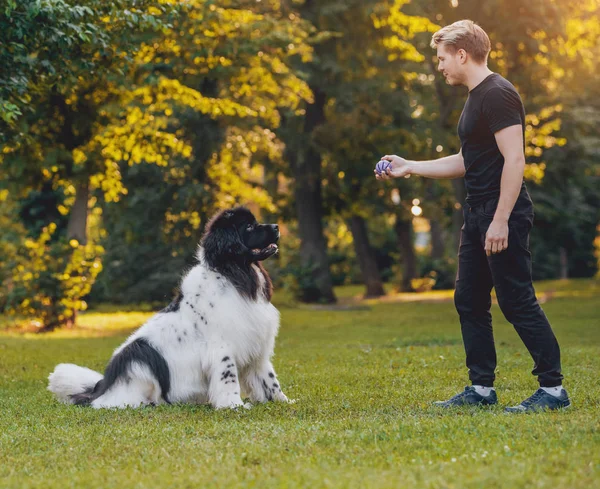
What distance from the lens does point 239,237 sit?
743 centimetres

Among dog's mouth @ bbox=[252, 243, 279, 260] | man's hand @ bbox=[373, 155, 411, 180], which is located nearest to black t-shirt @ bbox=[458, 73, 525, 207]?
man's hand @ bbox=[373, 155, 411, 180]

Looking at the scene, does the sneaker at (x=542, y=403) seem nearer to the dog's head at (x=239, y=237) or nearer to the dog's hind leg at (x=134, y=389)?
the dog's head at (x=239, y=237)

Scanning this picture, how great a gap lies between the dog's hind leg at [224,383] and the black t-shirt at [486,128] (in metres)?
2.52

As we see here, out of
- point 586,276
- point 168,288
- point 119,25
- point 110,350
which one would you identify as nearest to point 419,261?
point 586,276

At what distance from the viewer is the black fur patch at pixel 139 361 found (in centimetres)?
738

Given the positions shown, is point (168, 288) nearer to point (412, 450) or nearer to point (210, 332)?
point (210, 332)

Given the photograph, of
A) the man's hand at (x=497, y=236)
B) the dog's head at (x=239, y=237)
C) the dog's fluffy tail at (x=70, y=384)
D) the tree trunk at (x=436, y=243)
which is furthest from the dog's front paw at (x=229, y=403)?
the tree trunk at (x=436, y=243)

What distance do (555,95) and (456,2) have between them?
4386 mm

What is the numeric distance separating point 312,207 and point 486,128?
74.1 ft

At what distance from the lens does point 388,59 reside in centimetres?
2738

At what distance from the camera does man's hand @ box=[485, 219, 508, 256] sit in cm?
595

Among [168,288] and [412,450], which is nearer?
[412,450]

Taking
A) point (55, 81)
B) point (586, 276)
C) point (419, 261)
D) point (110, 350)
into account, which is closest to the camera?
point (55, 81)

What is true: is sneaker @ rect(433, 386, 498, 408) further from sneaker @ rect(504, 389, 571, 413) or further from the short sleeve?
the short sleeve
